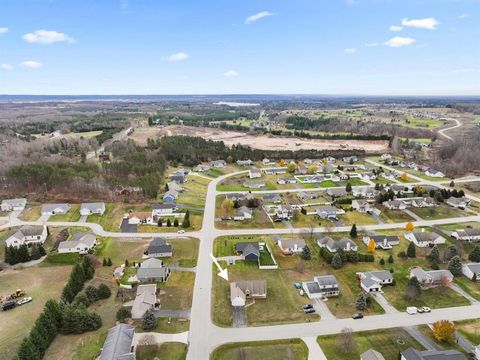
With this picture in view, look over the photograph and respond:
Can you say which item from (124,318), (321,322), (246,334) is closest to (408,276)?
(321,322)

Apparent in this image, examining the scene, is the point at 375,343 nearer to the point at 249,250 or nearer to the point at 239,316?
the point at 239,316

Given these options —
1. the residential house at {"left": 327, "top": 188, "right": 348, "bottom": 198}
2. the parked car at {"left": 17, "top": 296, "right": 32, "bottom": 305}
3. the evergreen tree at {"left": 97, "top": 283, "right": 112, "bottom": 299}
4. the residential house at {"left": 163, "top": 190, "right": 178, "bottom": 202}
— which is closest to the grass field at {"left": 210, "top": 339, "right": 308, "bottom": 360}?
the evergreen tree at {"left": 97, "top": 283, "right": 112, "bottom": 299}

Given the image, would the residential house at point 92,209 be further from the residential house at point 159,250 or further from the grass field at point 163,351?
the grass field at point 163,351

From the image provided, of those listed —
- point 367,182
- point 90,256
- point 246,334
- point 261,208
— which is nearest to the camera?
point 246,334

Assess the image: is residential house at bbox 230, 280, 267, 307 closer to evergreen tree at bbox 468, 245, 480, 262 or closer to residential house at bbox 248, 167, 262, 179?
evergreen tree at bbox 468, 245, 480, 262

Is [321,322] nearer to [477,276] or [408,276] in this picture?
[408,276]

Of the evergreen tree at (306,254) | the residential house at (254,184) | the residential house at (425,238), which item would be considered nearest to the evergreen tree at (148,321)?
the evergreen tree at (306,254)
